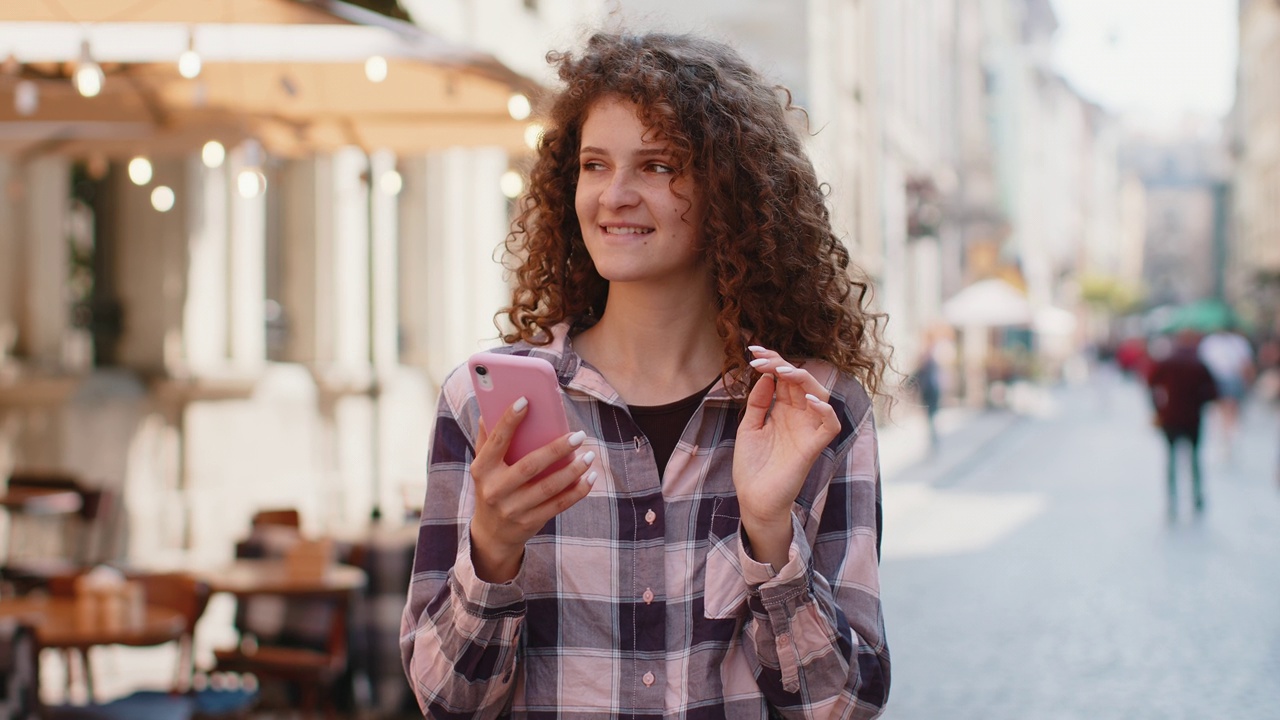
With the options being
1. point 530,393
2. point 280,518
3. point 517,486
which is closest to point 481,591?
point 517,486

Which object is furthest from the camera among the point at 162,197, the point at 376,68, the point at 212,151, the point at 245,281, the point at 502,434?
the point at 245,281

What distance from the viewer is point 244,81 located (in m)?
7.66

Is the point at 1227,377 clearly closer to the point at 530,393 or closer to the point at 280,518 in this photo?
the point at 280,518

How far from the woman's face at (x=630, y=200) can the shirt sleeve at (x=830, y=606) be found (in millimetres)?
408

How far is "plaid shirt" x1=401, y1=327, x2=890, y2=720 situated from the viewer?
2207 mm

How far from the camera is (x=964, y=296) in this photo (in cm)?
3136

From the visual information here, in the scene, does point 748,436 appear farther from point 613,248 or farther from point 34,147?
point 34,147

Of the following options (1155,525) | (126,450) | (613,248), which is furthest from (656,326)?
(1155,525)

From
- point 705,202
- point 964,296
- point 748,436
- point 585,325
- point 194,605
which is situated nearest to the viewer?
point 748,436

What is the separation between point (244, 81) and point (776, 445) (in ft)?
19.9

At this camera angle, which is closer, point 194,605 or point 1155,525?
point 194,605

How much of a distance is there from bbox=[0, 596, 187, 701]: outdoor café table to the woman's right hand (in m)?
4.37

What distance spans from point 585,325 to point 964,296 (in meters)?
29.6

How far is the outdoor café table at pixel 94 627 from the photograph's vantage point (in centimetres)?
622
